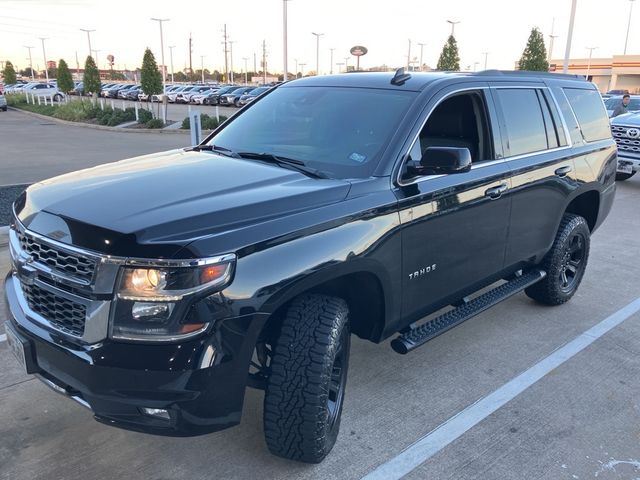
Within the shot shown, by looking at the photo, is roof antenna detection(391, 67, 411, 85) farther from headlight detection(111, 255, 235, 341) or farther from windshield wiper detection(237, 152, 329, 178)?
headlight detection(111, 255, 235, 341)

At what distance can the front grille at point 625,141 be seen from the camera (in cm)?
1138

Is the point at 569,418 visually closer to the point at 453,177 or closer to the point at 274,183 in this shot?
the point at 453,177

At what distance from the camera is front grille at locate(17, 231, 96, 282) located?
92.0 inches

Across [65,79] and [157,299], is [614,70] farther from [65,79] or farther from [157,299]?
[157,299]

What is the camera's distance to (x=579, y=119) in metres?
5.06

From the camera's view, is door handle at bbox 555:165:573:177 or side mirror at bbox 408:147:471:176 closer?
side mirror at bbox 408:147:471:176

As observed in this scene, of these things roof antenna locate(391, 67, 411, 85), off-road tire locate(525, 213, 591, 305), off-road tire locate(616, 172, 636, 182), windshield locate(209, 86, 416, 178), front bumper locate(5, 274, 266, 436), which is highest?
roof antenna locate(391, 67, 411, 85)

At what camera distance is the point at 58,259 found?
2475mm

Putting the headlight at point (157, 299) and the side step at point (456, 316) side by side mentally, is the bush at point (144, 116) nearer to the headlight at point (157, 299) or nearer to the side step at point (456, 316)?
the side step at point (456, 316)

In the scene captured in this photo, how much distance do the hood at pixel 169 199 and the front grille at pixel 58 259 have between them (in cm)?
7

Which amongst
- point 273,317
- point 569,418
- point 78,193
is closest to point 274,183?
point 273,317

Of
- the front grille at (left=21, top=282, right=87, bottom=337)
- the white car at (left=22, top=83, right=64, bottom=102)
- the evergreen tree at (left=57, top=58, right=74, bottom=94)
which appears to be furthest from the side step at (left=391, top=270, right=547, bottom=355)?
the white car at (left=22, top=83, right=64, bottom=102)

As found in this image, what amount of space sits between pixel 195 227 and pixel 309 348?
0.80 meters

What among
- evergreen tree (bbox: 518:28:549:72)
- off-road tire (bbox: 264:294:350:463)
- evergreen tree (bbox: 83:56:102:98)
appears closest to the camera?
off-road tire (bbox: 264:294:350:463)
